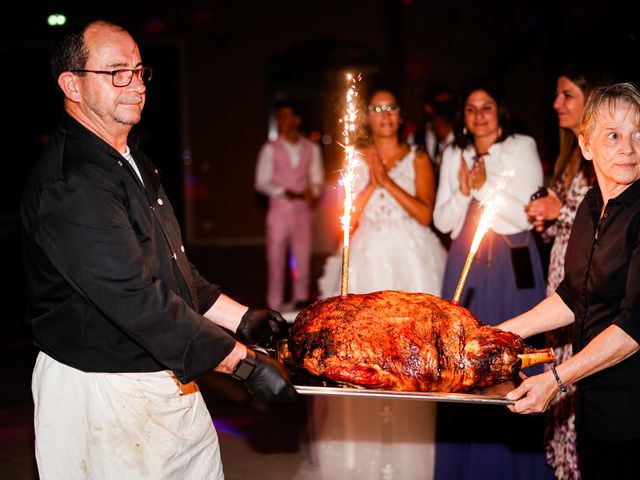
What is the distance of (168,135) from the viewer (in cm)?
1664

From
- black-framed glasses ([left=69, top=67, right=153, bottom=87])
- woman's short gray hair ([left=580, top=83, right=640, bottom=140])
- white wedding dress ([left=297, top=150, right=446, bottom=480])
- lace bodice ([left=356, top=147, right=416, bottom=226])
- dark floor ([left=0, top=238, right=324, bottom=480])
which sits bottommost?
dark floor ([left=0, top=238, right=324, bottom=480])

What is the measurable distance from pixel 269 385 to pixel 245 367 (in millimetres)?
115

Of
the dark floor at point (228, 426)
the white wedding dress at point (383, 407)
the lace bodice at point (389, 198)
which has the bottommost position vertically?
the dark floor at point (228, 426)

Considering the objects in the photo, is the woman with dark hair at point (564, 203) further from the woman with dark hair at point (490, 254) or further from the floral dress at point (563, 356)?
the woman with dark hair at point (490, 254)

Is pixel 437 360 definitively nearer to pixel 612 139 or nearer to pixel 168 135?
pixel 612 139

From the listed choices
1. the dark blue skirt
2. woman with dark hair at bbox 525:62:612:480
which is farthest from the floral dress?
the dark blue skirt

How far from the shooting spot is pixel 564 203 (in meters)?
4.63

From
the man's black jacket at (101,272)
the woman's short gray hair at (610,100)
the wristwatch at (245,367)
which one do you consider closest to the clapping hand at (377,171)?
the woman's short gray hair at (610,100)

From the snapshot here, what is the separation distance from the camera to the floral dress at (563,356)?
427cm

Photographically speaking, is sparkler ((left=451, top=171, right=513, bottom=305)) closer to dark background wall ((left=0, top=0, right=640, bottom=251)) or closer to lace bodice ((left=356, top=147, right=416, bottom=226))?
lace bodice ((left=356, top=147, right=416, bottom=226))

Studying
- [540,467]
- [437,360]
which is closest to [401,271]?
[540,467]

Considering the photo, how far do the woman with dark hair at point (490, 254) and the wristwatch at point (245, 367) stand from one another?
2114 millimetres

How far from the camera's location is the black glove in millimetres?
3510

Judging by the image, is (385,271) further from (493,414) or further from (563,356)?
(563,356)
